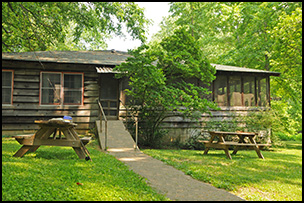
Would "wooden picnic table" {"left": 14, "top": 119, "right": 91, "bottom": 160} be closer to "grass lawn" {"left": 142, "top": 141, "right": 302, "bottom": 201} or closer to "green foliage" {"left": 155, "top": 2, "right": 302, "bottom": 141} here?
"grass lawn" {"left": 142, "top": 141, "right": 302, "bottom": 201}

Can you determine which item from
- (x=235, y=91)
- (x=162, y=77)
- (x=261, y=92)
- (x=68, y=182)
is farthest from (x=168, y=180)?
(x=261, y=92)

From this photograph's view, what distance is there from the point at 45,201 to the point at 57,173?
5.00ft

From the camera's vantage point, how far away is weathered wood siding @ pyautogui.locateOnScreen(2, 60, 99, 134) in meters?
12.5

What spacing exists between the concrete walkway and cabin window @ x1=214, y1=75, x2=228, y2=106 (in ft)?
25.1

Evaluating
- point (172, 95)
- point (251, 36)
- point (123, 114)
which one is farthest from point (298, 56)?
point (123, 114)

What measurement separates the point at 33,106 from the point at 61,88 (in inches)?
63.7

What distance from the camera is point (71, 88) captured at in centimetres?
1341

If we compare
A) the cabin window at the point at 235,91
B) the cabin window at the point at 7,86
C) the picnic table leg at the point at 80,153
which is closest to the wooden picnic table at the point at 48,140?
the picnic table leg at the point at 80,153

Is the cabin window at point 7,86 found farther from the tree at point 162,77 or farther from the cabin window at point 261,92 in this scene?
the cabin window at point 261,92

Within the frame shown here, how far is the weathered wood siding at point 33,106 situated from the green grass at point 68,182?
697cm

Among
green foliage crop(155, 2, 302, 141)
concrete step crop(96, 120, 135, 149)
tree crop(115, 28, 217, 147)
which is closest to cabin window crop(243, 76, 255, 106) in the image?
green foliage crop(155, 2, 302, 141)

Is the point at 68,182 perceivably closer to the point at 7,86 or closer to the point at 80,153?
the point at 80,153

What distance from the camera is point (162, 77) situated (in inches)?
412

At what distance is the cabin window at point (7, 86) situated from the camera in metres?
12.6
